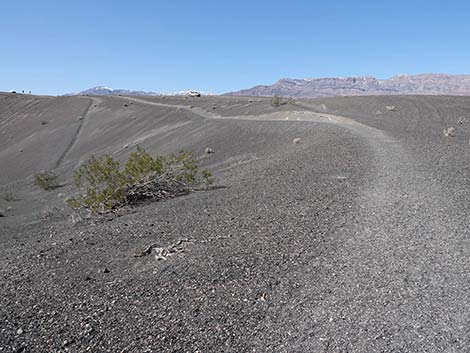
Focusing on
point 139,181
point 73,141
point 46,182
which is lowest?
point 46,182

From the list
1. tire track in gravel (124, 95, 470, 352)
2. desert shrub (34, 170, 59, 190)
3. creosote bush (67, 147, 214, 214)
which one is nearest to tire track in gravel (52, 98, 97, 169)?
desert shrub (34, 170, 59, 190)

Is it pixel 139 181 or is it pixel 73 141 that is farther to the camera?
pixel 73 141

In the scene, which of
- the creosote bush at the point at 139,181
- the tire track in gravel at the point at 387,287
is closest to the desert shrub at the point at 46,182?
the creosote bush at the point at 139,181

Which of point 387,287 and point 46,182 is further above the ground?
point 387,287

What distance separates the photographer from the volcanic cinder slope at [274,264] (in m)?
4.73

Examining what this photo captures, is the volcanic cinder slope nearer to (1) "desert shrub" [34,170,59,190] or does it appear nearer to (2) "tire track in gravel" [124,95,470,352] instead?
(2) "tire track in gravel" [124,95,470,352]

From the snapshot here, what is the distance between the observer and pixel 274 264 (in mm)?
6453

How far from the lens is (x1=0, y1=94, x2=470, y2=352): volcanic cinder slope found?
4.73 m

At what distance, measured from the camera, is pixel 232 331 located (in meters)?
4.79

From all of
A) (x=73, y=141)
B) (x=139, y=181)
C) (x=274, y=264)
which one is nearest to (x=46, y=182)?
(x=139, y=181)

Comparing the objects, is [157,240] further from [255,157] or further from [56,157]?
[56,157]

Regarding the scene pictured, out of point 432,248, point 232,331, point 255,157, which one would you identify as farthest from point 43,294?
point 255,157

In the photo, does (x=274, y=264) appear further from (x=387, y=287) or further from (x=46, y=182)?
(x=46, y=182)

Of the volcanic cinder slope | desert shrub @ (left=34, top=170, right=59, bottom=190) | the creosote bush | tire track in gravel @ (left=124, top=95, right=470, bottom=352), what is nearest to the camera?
tire track in gravel @ (left=124, top=95, right=470, bottom=352)
